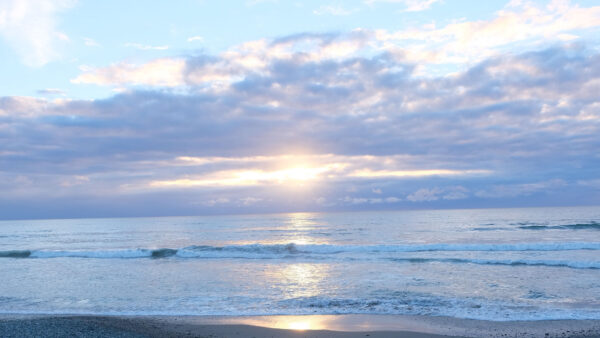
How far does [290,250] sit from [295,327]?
72.8 ft

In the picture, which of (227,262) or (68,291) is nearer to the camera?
(68,291)

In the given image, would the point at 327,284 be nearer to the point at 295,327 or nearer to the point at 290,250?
the point at 295,327

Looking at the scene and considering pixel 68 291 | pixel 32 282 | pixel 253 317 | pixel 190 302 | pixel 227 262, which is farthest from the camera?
pixel 227 262

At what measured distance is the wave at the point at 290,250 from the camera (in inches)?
1190

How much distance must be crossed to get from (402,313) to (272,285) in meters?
6.50

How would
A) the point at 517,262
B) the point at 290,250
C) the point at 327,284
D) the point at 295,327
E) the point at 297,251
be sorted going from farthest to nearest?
the point at 290,250, the point at 297,251, the point at 517,262, the point at 327,284, the point at 295,327

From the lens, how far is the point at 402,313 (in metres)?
12.5

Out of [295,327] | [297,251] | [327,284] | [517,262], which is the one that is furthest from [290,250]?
[295,327]

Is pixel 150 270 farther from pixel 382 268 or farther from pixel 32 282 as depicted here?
pixel 382 268

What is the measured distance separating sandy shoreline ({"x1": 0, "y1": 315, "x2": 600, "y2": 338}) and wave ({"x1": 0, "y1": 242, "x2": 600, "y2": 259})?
1725 centimetres

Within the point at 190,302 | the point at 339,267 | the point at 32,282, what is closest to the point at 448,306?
the point at 190,302

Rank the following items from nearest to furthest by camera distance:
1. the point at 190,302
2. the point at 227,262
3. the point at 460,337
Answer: the point at 460,337
the point at 190,302
the point at 227,262

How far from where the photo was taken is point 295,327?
11.1 m

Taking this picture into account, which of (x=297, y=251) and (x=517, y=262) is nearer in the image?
(x=517, y=262)
